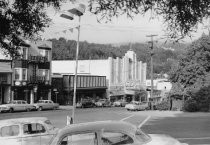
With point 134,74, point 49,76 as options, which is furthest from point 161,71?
point 49,76

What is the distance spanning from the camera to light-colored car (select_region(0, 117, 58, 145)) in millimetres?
14359

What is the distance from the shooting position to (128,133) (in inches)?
340

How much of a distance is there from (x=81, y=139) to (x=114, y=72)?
278 feet

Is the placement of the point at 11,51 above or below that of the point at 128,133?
above

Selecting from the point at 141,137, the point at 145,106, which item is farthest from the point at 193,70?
A: the point at 141,137

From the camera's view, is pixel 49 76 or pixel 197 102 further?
pixel 49 76

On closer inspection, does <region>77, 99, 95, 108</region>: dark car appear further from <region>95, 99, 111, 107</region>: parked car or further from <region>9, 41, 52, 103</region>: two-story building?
<region>9, 41, 52, 103</region>: two-story building

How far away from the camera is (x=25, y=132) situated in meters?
14.6

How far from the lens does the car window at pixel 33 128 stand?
14.7 m

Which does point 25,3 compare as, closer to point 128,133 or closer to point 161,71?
point 128,133

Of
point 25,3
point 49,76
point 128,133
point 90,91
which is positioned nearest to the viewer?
point 128,133

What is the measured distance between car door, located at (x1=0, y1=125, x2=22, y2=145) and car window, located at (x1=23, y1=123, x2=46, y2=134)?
0.28m

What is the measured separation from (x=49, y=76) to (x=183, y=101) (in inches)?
982

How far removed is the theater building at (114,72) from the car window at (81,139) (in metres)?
76.0
